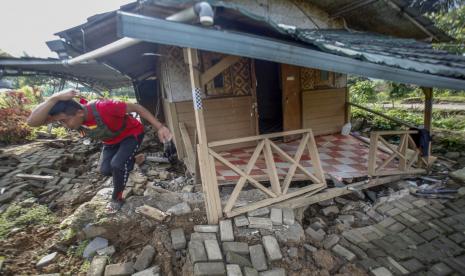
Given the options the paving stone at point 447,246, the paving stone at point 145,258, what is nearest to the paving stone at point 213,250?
the paving stone at point 145,258

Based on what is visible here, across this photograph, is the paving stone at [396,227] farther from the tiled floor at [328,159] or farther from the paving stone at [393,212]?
the tiled floor at [328,159]

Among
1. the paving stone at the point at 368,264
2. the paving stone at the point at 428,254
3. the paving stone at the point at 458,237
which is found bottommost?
the paving stone at the point at 458,237

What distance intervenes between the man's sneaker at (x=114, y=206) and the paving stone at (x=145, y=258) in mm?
920

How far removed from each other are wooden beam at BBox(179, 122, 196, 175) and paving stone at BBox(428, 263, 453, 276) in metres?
3.65

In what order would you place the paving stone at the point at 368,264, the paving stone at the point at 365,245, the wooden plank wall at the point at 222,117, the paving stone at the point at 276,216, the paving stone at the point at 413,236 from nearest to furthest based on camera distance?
the paving stone at the point at 368,264
the paving stone at the point at 276,216
the paving stone at the point at 365,245
the paving stone at the point at 413,236
the wooden plank wall at the point at 222,117

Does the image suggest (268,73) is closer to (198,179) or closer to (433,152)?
(198,179)

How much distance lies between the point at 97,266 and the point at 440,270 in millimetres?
4003

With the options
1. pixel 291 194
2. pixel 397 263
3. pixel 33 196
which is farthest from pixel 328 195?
pixel 33 196

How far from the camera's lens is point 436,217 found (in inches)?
156

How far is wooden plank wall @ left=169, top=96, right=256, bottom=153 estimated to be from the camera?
536cm

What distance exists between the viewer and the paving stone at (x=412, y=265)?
114 inches

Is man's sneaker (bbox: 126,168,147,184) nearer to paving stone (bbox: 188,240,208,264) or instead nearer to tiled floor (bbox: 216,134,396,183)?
tiled floor (bbox: 216,134,396,183)

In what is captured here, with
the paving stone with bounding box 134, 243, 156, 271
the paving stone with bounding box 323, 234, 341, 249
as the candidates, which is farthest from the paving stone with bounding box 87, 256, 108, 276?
the paving stone with bounding box 323, 234, 341, 249

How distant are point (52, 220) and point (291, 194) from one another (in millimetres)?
3583
